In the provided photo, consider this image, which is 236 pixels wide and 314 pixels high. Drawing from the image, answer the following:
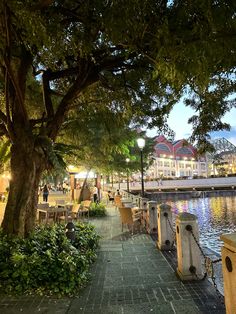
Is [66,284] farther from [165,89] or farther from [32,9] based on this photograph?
[165,89]

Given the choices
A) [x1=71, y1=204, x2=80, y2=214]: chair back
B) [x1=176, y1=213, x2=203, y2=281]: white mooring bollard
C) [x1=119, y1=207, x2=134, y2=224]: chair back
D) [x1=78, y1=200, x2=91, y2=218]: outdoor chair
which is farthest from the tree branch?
[x1=78, y1=200, x2=91, y2=218]: outdoor chair

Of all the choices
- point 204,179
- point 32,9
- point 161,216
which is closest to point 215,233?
point 161,216

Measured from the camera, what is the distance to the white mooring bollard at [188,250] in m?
5.36

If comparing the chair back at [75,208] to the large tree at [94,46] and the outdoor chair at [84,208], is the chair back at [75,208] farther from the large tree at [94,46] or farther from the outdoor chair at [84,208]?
the large tree at [94,46]

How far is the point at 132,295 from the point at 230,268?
7.87ft

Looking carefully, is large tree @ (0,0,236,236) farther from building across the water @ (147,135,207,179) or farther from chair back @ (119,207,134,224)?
building across the water @ (147,135,207,179)

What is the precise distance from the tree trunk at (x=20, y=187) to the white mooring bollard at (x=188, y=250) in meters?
3.25

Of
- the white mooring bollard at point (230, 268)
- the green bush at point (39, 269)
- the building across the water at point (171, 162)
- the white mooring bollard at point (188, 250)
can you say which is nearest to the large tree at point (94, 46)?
the green bush at point (39, 269)

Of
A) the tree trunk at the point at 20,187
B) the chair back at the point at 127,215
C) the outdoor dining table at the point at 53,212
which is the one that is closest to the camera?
the tree trunk at the point at 20,187

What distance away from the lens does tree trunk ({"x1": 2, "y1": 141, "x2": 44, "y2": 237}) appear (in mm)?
6078

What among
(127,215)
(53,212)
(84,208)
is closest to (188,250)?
(127,215)

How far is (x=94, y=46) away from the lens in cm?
563

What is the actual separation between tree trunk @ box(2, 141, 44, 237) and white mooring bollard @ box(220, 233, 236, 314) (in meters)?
4.40

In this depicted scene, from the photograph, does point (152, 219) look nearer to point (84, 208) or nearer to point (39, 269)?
point (84, 208)
